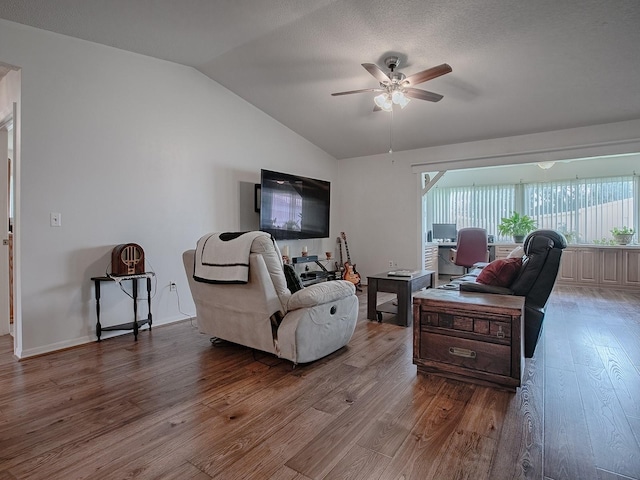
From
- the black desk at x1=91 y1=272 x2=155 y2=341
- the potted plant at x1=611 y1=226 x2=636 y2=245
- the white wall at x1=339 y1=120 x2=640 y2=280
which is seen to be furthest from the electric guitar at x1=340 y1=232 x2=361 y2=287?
A: the potted plant at x1=611 y1=226 x2=636 y2=245

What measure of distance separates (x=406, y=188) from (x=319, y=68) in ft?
9.17

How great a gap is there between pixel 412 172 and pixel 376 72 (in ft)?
9.99

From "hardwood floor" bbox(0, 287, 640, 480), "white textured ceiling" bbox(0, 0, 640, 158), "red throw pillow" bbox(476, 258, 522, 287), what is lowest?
"hardwood floor" bbox(0, 287, 640, 480)

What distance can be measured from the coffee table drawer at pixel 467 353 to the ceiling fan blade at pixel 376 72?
85.7 inches

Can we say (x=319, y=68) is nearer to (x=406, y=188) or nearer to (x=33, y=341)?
(x=406, y=188)

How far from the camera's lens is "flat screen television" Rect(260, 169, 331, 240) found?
4695mm

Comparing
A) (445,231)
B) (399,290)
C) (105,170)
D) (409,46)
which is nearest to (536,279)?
(399,290)

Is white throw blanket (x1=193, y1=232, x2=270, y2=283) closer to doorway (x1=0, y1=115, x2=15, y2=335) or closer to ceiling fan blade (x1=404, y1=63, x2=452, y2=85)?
ceiling fan blade (x1=404, y1=63, x2=452, y2=85)

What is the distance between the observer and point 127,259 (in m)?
3.30

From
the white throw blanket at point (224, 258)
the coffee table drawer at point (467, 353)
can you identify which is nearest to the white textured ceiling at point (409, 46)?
the white throw blanket at point (224, 258)

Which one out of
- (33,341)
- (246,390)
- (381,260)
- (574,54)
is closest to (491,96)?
(574,54)

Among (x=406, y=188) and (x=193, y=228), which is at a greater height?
(x=406, y=188)

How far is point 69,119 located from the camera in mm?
3098

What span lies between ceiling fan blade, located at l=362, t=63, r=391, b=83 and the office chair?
3.39 metres
